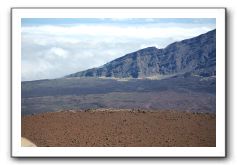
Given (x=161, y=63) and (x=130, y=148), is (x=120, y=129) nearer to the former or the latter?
(x=130, y=148)

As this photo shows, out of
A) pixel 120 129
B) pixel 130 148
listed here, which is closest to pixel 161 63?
pixel 120 129

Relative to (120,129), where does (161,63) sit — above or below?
above

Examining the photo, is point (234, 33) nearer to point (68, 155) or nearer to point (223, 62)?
point (223, 62)

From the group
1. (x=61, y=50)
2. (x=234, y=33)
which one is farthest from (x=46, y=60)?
(x=234, y=33)

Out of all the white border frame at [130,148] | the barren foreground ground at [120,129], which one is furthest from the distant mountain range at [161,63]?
the barren foreground ground at [120,129]

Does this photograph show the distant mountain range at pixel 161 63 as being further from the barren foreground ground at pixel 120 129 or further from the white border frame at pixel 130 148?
the barren foreground ground at pixel 120 129
